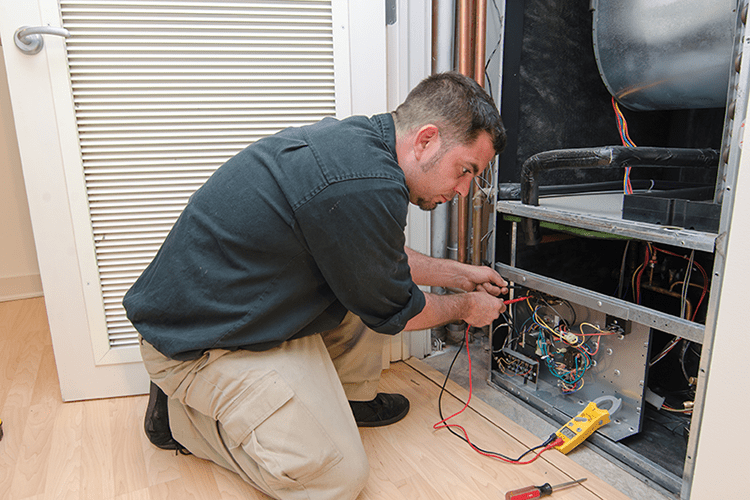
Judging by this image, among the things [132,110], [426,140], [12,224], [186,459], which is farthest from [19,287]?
[426,140]

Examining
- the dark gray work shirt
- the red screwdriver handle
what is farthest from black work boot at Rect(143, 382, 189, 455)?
the red screwdriver handle

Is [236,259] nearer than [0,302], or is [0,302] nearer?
[236,259]

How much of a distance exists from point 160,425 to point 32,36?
1034 mm

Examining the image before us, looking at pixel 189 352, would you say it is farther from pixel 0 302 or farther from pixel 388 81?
pixel 0 302

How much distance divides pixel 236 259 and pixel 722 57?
1192 millimetres

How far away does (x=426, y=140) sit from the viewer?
3.43 feet

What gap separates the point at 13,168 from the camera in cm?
218

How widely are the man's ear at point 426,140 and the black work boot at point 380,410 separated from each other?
71 centimetres

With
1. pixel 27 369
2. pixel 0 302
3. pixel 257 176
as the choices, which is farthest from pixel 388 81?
pixel 0 302

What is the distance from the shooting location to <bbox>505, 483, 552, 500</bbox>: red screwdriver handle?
1.02 metres

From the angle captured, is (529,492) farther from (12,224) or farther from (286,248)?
(12,224)

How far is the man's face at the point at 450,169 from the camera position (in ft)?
3.43

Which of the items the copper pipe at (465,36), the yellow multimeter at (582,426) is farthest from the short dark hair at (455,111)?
the yellow multimeter at (582,426)

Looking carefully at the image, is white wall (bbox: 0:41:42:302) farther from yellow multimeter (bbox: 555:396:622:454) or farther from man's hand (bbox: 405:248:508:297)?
yellow multimeter (bbox: 555:396:622:454)
